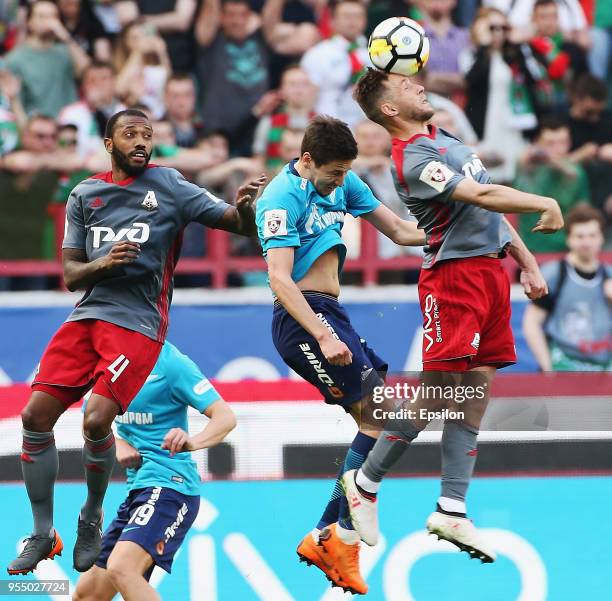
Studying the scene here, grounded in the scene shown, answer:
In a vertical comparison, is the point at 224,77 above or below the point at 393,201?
above

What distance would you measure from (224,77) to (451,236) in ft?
15.5

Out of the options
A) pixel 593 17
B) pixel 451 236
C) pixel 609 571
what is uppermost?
pixel 593 17

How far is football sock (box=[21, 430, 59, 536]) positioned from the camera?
6645 mm

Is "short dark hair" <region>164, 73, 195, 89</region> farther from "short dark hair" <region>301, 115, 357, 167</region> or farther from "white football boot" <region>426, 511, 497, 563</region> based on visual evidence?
"white football boot" <region>426, 511, 497, 563</region>

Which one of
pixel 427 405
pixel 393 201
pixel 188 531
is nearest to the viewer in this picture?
pixel 427 405

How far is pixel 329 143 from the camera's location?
6406 mm

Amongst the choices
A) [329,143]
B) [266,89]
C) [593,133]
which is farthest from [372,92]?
[593,133]

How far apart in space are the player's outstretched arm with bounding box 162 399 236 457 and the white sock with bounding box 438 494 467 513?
1.12 metres

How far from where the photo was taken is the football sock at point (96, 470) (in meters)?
6.55

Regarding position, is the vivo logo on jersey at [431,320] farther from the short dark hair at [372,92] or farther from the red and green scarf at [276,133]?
the red and green scarf at [276,133]

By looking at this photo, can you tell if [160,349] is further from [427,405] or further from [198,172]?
[198,172]

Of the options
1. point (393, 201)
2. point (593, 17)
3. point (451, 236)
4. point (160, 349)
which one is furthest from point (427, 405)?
point (593, 17)

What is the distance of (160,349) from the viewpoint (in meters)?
6.73

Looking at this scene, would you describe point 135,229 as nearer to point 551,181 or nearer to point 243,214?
point 243,214
